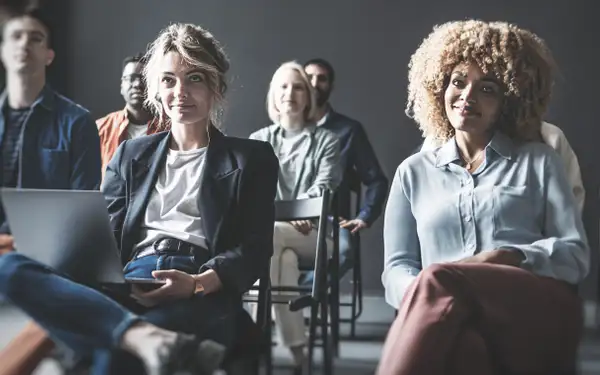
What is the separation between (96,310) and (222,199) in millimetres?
214

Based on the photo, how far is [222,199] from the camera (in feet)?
3.38

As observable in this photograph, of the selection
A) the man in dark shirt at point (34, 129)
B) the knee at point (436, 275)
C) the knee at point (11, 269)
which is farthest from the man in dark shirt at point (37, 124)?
the knee at point (436, 275)

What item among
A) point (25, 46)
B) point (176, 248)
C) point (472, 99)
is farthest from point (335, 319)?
point (25, 46)

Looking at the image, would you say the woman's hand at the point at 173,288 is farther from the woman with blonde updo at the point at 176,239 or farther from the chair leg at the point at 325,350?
the chair leg at the point at 325,350

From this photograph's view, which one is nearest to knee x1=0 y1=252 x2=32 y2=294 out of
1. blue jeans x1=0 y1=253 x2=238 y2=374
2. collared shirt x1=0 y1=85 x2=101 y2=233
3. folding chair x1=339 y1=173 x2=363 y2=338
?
blue jeans x1=0 y1=253 x2=238 y2=374

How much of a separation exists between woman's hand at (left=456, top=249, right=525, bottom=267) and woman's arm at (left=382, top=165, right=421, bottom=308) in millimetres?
74

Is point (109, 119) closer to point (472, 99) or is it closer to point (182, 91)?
point (182, 91)

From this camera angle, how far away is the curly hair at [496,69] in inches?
39.0

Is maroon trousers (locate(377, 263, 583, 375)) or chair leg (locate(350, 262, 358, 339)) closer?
maroon trousers (locate(377, 263, 583, 375))

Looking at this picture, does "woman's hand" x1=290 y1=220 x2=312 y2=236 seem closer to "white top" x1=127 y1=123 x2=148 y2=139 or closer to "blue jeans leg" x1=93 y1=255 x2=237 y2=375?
"blue jeans leg" x1=93 y1=255 x2=237 y2=375

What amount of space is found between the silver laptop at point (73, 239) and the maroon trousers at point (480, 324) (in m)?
0.38

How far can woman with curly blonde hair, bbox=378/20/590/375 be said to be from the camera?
94 centimetres

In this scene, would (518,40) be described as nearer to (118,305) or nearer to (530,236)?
(530,236)

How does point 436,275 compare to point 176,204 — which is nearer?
point 436,275
